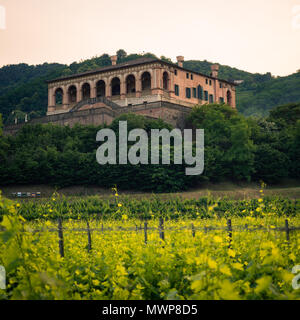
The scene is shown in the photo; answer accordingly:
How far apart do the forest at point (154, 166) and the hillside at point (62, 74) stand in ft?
109

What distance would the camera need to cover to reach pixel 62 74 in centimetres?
8650

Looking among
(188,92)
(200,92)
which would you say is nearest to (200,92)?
(200,92)

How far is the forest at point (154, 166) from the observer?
124 feet

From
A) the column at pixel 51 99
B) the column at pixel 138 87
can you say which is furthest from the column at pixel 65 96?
the column at pixel 138 87

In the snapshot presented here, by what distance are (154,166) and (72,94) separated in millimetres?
29250

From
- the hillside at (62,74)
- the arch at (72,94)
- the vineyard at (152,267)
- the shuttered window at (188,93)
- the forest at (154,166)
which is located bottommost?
the vineyard at (152,267)

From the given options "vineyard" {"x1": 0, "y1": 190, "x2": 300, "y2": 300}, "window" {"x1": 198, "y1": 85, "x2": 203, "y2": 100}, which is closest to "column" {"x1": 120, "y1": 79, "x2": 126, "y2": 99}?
"window" {"x1": 198, "y1": 85, "x2": 203, "y2": 100}

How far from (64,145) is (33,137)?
4274 millimetres

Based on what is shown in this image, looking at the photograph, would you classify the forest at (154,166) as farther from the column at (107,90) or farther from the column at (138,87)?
the column at (107,90)

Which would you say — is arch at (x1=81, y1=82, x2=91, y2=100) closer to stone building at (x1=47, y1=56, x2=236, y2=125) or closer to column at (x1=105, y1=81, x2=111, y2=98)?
stone building at (x1=47, y1=56, x2=236, y2=125)

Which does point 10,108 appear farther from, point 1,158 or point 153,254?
point 153,254

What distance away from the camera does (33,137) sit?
43469 millimetres

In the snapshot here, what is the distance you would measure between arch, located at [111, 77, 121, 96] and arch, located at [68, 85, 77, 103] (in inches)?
254

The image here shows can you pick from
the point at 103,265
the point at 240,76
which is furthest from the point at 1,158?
the point at 240,76
